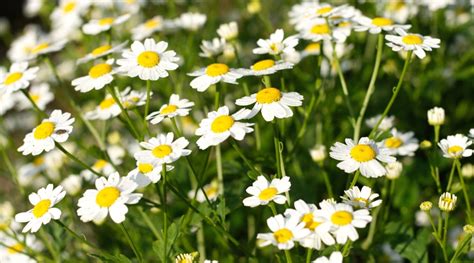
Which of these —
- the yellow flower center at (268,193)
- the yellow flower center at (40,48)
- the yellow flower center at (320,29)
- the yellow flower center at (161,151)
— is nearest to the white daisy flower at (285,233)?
the yellow flower center at (268,193)

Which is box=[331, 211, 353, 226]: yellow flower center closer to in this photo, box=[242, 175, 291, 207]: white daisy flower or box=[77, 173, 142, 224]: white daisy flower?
box=[242, 175, 291, 207]: white daisy flower

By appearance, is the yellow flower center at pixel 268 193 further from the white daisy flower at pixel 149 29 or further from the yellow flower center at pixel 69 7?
the yellow flower center at pixel 69 7

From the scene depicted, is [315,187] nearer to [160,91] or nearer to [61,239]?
[160,91]

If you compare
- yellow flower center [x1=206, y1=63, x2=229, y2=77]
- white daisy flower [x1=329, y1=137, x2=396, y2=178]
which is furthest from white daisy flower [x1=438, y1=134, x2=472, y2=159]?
yellow flower center [x1=206, y1=63, x2=229, y2=77]

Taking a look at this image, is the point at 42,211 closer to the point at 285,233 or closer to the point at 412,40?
the point at 285,233

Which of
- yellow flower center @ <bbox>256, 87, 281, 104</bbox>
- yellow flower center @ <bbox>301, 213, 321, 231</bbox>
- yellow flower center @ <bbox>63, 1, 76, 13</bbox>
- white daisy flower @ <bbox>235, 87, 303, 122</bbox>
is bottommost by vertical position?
yellow flower center @ <bbox>63, 1, 76, 13</bbox>

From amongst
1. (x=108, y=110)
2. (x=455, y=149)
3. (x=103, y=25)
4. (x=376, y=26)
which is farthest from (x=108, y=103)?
(x=455, y=149)
